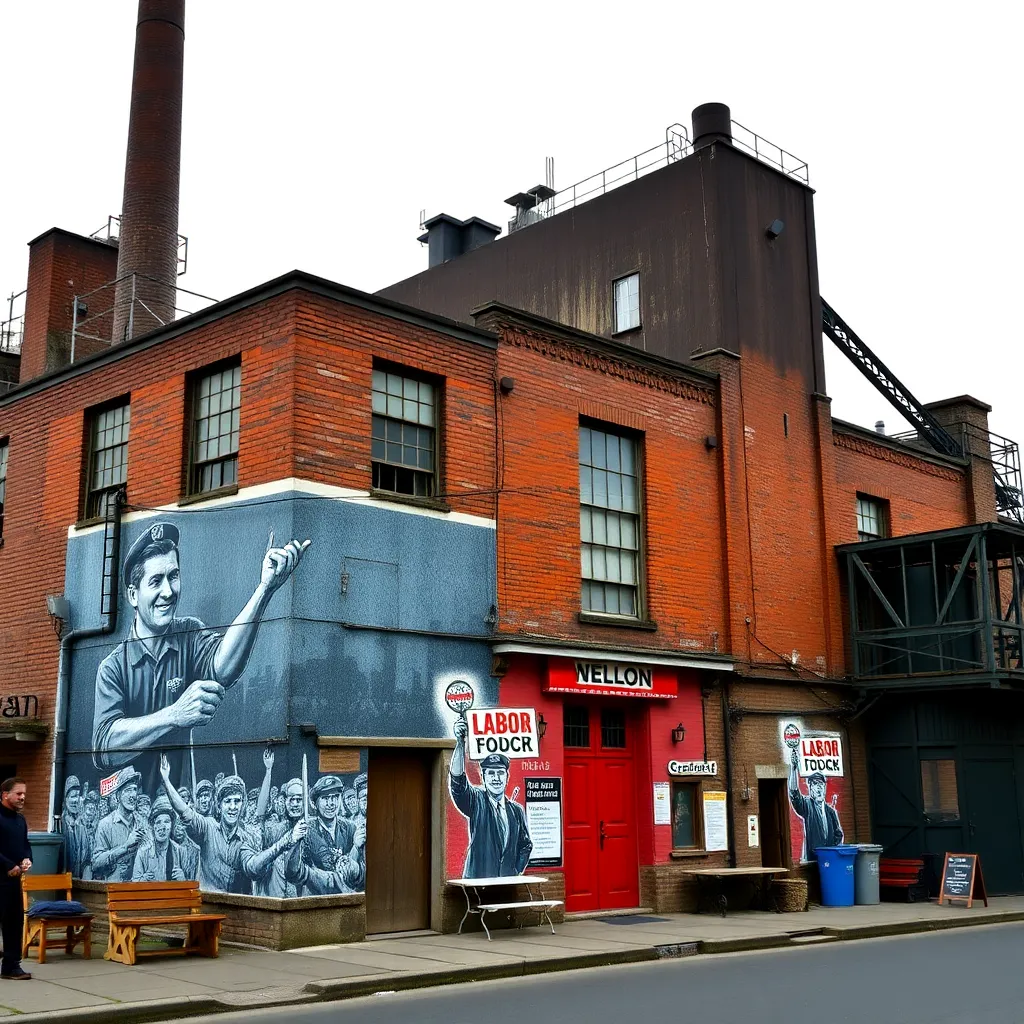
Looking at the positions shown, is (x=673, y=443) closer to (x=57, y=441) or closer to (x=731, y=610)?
(x=731, y=610)

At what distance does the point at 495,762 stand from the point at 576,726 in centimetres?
195

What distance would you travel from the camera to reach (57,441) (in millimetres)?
18078

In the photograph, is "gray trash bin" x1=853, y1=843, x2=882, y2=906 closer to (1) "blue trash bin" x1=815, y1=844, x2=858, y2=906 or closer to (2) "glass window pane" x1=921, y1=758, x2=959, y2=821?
(1) "blue trash bin" x1=815, y1=844, x2=858, y2=906

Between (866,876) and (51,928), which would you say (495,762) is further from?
(866,876)

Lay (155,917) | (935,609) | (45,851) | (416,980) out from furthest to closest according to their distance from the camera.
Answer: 1. (935,609)
2. (45,851)
3. (155,917)
4. (416,980)

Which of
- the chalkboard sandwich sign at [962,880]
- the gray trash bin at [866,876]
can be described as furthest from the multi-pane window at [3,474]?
the chalkboard sandwich sign at [962,880]

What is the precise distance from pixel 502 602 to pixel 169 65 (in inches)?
585

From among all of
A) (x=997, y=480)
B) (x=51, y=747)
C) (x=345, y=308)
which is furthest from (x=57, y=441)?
(x=997, y=480)

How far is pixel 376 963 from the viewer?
12117 mm

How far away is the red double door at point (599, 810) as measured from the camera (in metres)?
16.8


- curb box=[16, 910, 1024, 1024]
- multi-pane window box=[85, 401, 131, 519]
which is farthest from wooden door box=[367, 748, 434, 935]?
A: multi-pane window box=[85, 401, 131, 519]

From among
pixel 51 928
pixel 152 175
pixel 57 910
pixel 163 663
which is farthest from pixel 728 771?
pixel 152 175

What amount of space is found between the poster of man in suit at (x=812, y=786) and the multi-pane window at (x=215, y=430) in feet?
32.4

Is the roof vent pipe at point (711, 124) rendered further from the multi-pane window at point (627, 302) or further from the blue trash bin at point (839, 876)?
the blue trash bin at point (839, 876)
